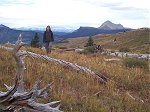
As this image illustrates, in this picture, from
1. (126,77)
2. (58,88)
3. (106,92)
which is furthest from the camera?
(126,77)

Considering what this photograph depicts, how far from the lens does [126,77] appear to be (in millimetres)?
12445

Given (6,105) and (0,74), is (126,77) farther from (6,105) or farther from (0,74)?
(6,105)

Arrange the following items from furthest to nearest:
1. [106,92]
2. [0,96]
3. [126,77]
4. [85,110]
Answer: [126,77]
[106,92]
[85,110]
[0,96]

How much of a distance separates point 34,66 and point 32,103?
628 cm

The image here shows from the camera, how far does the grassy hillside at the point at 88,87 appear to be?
8922 millimetres

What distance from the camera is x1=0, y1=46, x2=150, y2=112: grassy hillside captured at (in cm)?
892

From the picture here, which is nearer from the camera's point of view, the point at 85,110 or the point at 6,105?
the point at 6,105

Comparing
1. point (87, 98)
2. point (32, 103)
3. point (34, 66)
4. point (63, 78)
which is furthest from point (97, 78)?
point (32, 103)

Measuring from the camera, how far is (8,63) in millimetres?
11523

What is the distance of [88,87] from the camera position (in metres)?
10.5

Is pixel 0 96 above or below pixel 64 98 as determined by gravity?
above

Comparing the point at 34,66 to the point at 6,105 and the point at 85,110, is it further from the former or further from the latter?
the point at 6,105

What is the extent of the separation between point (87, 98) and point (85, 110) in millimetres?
567

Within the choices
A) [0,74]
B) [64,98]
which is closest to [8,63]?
[0,74]
